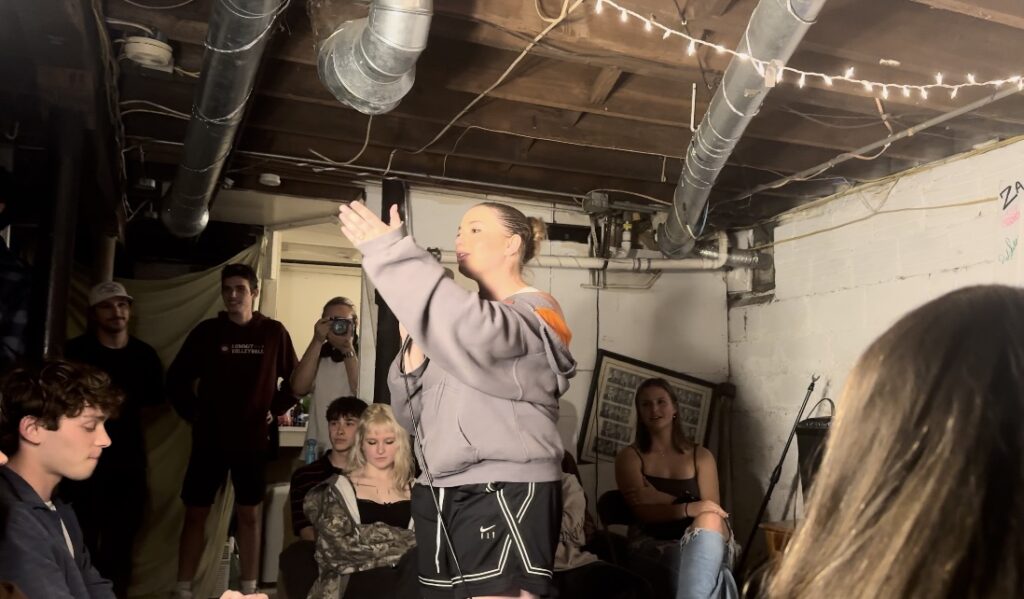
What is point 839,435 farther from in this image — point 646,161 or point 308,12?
point 646,161

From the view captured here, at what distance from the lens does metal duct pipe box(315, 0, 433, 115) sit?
1.67m

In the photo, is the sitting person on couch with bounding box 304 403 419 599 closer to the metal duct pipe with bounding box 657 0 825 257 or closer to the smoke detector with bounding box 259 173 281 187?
the smoke detector with bounding box 259 173 281 187

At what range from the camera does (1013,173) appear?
2.76 metres

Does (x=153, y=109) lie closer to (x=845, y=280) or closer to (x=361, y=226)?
(x=361, y=226)

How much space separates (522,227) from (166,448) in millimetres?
3065

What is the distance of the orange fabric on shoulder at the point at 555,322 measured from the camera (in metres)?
1.38

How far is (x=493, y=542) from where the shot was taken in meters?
1.32

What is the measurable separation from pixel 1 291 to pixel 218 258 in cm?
242

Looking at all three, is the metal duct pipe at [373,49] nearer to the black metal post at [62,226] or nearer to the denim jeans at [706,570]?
the black metal post at [62,226]

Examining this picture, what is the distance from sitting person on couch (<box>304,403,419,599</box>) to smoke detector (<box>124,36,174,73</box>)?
4.48 feet

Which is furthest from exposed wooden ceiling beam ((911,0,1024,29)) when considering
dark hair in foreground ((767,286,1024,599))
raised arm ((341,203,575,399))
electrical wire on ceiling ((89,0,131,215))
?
electrical wire on ceiling ((89,0,131,215))

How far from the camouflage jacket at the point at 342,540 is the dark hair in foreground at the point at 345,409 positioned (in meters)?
0.40

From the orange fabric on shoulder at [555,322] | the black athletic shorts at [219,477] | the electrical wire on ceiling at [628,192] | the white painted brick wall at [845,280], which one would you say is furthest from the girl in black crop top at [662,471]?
the orange fabric on shoulder at [555,322]

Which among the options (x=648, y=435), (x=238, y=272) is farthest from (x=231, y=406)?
(x=648, y=435)
